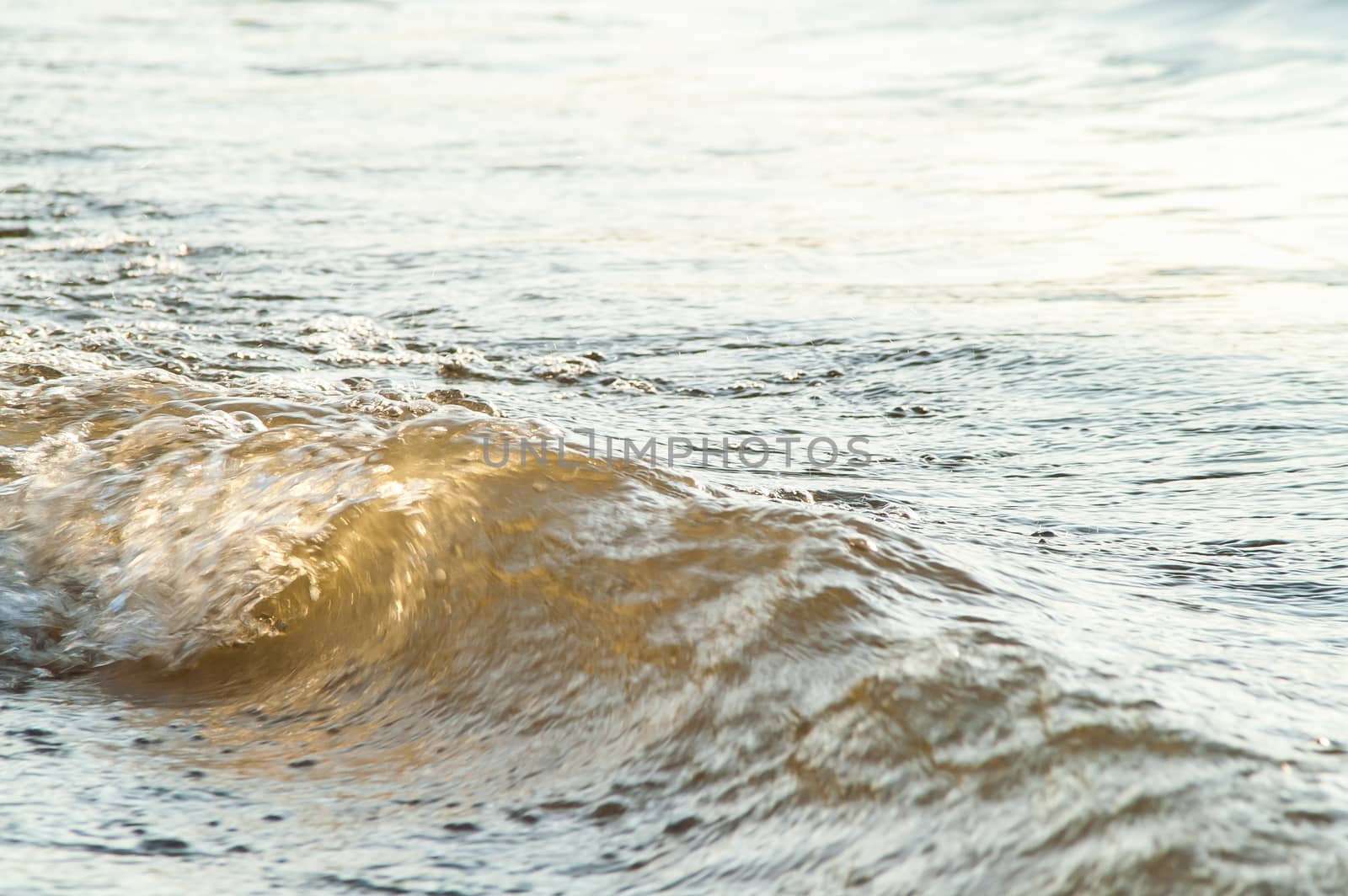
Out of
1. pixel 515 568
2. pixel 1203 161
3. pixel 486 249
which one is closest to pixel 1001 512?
pixel 515 568

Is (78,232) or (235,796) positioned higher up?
(78,232)

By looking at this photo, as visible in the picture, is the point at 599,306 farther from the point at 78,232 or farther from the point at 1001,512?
the point at 78,232

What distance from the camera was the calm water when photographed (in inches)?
67.9

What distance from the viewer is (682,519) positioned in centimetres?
248

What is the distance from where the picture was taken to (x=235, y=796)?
1912 millimetres

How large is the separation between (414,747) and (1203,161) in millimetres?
5726

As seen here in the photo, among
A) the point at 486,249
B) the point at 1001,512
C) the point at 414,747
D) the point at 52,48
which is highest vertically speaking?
the point at 52,48

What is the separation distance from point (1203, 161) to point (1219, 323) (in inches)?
102

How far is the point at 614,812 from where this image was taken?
182cm

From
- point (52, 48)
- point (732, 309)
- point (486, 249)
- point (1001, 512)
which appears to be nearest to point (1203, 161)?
point (732, 309)

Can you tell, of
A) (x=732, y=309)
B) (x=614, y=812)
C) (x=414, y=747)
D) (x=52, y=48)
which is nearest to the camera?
(x=614, y=812)

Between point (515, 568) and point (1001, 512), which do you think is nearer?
point (515, 568)

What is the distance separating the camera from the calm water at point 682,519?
1.72 metres

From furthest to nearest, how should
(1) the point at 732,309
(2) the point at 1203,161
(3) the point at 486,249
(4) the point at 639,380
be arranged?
1. (2) the point at 1203,161
2. (3) the point at 486,249
3. (1) the point at 732,309
4. (4) the point at 639,380
